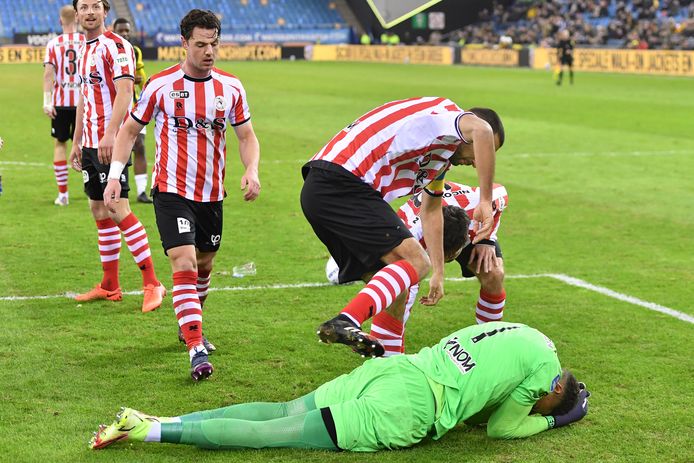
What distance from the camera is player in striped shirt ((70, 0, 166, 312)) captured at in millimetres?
8211

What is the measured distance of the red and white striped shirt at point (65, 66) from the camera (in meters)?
12.4

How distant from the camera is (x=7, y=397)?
589cm

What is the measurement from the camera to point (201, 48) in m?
6.42

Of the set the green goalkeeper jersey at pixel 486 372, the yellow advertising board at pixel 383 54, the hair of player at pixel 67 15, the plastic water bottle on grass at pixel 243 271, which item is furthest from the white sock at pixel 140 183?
the yellow advertising board at pixel 383 54

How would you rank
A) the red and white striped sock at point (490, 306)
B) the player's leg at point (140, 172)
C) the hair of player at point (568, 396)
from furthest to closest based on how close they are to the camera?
the player's leg at point (140, 172), the red and white striped sock at point (490, 306), the hair of player at point (568, 396)

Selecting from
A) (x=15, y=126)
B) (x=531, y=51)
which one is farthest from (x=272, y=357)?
(x=531, y=51)

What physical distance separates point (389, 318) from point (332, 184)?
1025 millimetres

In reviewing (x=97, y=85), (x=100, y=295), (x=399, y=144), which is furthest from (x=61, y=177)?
(x=399, y=144)

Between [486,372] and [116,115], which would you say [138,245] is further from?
[486,372]

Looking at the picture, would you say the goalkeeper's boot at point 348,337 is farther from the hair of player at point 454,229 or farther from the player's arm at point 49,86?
the player's arm at point 49,86

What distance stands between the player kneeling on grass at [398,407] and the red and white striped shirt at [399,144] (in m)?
1.04

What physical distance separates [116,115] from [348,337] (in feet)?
12.3

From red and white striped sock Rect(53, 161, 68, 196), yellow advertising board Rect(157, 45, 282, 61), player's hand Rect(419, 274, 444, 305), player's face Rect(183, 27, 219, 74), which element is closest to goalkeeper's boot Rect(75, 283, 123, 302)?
player's face Rect(183, 27, 219, 74)

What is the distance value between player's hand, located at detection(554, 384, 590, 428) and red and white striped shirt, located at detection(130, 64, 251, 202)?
2.65 metres
